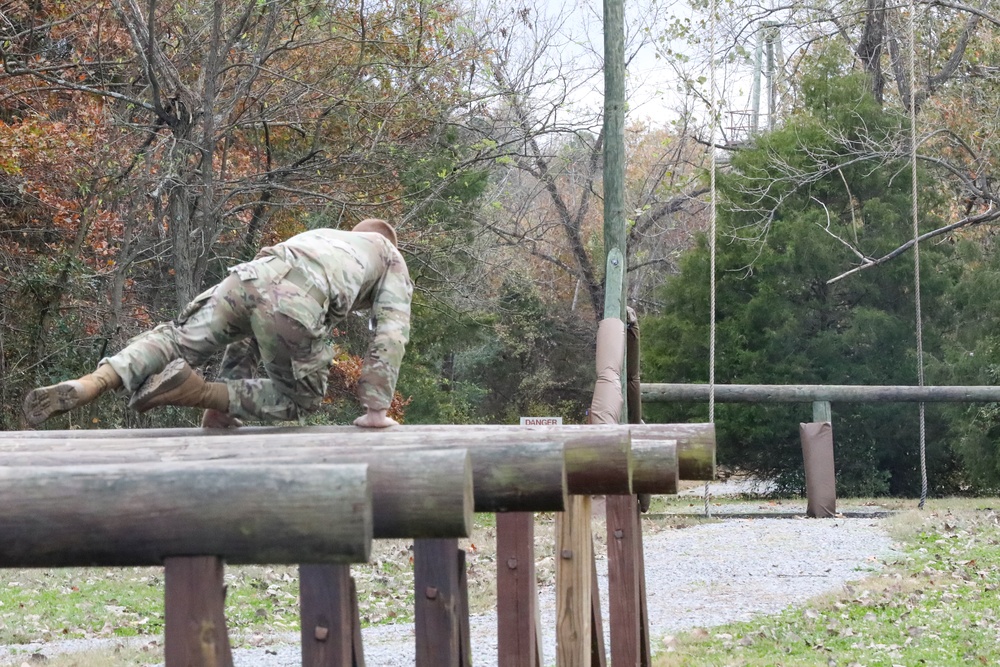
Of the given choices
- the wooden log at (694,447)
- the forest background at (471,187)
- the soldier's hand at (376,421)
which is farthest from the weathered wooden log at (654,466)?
the forest background at (471,187)

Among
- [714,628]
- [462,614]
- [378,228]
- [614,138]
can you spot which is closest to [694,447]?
[462,614]

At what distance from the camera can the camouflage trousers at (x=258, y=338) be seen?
571 cm

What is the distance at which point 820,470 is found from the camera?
14172 millimetres

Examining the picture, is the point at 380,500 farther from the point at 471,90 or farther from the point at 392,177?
the point at 471,90

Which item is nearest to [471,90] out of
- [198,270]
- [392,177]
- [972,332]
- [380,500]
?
[392,177]

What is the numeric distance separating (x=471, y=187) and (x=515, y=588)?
51.5ft

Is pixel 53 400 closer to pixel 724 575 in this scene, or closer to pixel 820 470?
pixel 724 575

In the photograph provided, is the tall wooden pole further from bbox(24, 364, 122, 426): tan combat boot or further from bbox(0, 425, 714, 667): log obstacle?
bbox(24, 364, 122, 426): tan combat boot

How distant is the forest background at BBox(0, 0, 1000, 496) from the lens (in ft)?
45.0

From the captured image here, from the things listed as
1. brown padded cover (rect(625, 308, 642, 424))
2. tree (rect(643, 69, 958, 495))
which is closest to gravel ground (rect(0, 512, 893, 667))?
brown padded cover (rect(625, 308, 642, 424))

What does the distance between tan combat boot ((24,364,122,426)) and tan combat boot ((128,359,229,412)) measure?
0.17 meters

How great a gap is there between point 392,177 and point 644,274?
16864 millimetres

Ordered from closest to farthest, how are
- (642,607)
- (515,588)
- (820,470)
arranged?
(515,588)
(642,607)
(820,470)

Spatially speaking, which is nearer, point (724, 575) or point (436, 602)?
point (436, 602)
